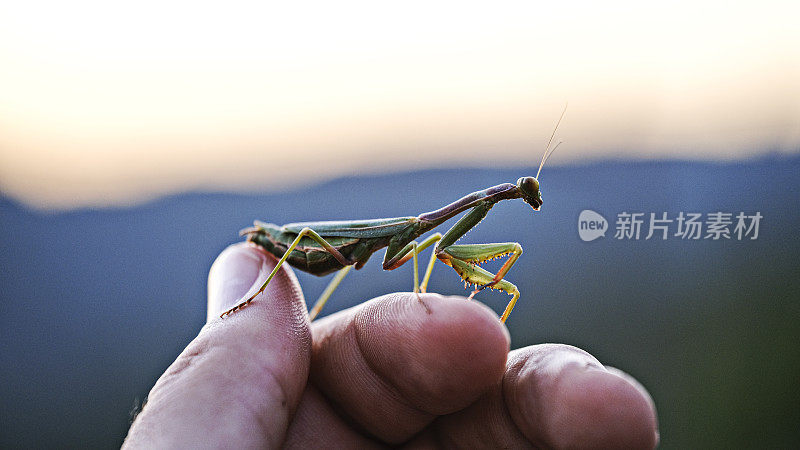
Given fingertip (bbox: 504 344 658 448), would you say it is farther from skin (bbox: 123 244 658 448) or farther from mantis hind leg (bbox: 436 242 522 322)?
mantis hind leg (bbox: 436 242 522 322)

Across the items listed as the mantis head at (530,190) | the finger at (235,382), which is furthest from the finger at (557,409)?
the finger at (235,382)

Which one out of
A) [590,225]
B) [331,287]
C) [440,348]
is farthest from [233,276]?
[590,225]

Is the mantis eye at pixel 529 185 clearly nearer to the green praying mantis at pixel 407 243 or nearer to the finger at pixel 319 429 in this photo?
the green praying mantis at pixel 407 243

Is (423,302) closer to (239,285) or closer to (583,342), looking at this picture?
(239,285)

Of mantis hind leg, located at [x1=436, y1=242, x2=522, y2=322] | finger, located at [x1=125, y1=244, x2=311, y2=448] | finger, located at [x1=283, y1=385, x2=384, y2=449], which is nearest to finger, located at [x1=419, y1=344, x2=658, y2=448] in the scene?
mantis hind leg, located at [x1=436, y1=242, x2=522, y2=322]

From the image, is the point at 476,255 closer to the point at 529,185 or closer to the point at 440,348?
the point at 529,185

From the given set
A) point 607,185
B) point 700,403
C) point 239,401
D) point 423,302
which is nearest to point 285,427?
point 239,401
